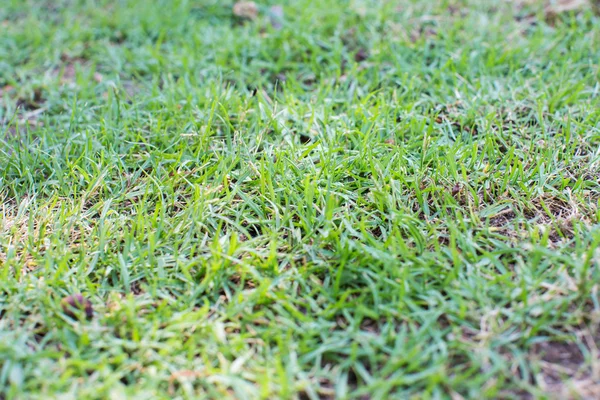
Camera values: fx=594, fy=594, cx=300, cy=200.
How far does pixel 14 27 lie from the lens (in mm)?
4027

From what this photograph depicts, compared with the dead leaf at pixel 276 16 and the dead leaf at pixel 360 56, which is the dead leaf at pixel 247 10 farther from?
the dead leaf at pixel 360 56

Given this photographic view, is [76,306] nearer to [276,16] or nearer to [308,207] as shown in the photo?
[308,207]

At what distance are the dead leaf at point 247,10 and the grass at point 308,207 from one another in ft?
0.55

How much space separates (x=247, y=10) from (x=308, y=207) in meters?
2.11

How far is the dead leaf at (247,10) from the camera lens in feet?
13.1

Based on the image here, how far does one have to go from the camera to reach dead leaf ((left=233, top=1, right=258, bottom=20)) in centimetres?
398

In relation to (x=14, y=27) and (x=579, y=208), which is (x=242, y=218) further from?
(x=14, y=27)

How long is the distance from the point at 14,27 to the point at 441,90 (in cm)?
289

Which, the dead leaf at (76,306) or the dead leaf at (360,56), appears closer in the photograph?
the dead leaf at (76,306)

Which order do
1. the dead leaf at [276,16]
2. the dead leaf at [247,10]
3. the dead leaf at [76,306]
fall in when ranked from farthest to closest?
the dead leaf at [247,10] < the dead leaf at [276,16] < the dead leaf at [76,306]

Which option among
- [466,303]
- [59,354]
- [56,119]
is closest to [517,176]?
[466,303]

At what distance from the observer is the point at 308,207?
2.37 meters

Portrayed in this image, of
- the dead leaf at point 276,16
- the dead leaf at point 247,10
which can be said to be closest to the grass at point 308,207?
the dead leaf at point 276,16

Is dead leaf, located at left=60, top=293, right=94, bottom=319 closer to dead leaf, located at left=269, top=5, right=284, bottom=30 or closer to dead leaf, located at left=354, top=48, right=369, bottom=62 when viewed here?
dead leaf, located at left=354, top=48, right=369, bottom=62
